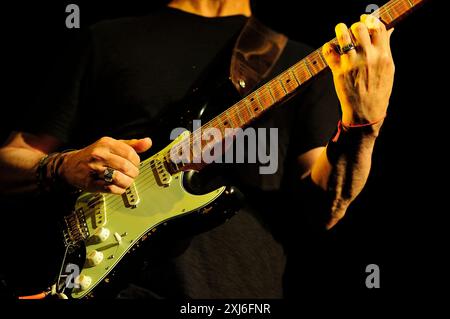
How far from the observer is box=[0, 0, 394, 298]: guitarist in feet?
4.32

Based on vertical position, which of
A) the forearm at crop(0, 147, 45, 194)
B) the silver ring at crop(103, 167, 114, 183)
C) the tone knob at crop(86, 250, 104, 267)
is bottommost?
the tone knob at crop(86, 250, 104, 267)

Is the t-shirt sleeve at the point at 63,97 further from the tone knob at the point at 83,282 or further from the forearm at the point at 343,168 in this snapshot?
the forearm at the point at 343,168

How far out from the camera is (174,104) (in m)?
1.59

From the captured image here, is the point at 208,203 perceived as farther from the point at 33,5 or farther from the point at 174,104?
the point at 33,5

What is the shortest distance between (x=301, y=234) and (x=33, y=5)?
4.92 feet

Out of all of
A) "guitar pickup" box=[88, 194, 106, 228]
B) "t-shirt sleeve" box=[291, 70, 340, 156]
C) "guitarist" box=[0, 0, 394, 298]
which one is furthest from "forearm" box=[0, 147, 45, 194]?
"t-shirt sleeve" box=[291, 70, 340, 156]

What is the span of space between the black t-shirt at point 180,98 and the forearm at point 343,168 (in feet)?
0.53

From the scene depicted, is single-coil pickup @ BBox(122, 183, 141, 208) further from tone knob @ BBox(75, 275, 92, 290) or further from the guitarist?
tone knob @ BBox(75, 275, 92, 290)

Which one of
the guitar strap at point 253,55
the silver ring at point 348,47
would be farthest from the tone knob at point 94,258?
the silver ring at point 348,47

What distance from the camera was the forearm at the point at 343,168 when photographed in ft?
4.42

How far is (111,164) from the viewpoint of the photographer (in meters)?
1.32

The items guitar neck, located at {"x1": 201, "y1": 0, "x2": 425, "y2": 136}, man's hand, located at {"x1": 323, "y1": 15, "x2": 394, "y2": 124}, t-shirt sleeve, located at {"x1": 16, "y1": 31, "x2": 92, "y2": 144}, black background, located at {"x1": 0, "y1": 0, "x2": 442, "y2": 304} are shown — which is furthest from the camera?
black background, located at {"x1": 0, "y1": 0, "x2": 442, "y2": 304}

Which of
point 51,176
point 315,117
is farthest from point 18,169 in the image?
point 315,117
